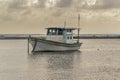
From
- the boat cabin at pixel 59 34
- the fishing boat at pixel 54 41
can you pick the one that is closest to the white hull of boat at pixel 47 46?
the fishing boat at pixel 54 41

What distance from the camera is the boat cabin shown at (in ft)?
249

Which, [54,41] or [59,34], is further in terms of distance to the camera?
[59,34]

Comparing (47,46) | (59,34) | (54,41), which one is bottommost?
(47,46)

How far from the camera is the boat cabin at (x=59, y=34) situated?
7575cm

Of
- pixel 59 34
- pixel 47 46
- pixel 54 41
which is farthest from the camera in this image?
pixel 59 34

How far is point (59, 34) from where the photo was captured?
253ft

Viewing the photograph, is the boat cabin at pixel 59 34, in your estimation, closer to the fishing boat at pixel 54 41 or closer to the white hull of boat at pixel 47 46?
the fishing boat at pixel 54 41

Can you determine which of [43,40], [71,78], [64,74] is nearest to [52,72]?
[64,74]

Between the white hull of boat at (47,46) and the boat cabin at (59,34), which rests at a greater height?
the boat cabin at (59,34)


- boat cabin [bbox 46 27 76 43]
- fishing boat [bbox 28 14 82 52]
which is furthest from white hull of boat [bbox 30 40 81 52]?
boat cabin [bbox 46 27 76 43]

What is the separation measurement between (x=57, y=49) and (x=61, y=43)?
83.0 inches

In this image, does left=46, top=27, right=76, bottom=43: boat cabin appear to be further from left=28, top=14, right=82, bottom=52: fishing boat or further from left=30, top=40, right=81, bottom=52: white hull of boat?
left=30, top=40, right=81, bottom=52: white hull of boat

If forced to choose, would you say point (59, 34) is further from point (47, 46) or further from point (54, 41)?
point (54, 41)

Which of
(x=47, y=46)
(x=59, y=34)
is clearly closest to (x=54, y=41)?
(x=47, y=46)
